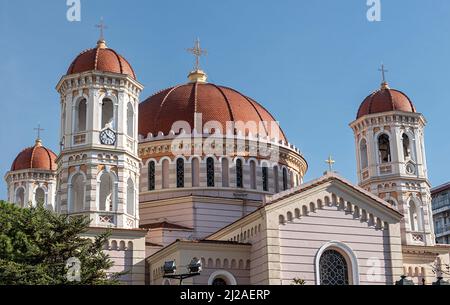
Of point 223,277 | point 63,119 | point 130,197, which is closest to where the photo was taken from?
point 223,277

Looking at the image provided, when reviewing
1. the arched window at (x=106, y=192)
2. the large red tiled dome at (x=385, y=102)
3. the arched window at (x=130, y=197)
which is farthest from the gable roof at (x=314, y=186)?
the large red tiled dome at (x=385, y=102)

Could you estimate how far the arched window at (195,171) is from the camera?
45750 mm

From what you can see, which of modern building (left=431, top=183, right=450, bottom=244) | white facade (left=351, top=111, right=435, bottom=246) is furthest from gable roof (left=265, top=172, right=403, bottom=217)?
modern building (left=431, top=183, right=450, bottom=244)

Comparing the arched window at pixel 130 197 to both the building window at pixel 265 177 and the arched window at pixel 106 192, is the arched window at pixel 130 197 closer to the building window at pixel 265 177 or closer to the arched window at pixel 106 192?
the arched window at pixel 106 192

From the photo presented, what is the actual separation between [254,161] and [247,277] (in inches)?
487

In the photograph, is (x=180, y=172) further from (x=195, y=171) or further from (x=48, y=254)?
(x=48, y=254)

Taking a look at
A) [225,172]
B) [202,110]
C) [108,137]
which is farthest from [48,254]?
[202,110]

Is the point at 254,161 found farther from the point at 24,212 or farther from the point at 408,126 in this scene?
the point at 24,212

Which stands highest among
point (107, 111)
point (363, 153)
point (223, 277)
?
point (107, 111)

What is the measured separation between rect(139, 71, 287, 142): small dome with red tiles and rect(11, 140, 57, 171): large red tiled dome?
1035 cm

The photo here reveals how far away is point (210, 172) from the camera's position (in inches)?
1827

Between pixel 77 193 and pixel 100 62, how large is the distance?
6959 millimetres
